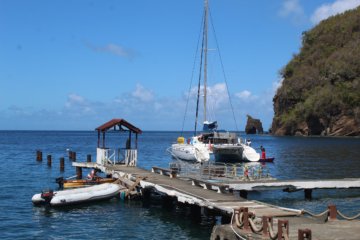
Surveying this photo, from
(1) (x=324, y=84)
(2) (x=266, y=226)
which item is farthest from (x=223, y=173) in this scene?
(1) (x=324, y=84)

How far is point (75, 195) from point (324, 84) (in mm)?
121264

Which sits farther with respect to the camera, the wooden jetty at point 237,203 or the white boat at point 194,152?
the white boat at point 194,152

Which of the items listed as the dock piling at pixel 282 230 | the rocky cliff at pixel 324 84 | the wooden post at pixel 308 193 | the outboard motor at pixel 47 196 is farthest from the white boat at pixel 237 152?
the rocky cliff at pixel 324 84

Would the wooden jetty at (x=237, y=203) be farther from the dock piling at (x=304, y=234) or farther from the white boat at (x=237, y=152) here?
the white boat at (x=237, y=152)

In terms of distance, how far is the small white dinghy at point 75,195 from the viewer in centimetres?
2684

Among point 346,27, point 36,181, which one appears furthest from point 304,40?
point 36,181

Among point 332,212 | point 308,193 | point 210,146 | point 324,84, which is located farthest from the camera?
point 324,84

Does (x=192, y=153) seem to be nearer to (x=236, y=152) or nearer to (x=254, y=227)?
(x=236, y=152)

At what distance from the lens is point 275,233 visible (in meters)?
14.5

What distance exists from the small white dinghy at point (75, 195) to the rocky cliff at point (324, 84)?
107864 millimetres

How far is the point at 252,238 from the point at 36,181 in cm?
2933

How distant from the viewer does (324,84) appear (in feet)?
455

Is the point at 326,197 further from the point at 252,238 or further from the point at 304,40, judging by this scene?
the point at 304,40

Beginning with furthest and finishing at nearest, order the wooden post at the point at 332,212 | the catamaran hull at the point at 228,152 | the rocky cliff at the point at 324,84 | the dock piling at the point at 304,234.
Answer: the rocky cliff at the point at 324,84 → the catamaran hull at the point at 228,152 → the wooden post at the point at 332,212 → the dock piling at the point at 304,234
